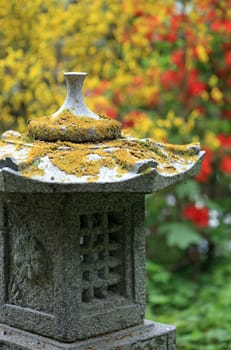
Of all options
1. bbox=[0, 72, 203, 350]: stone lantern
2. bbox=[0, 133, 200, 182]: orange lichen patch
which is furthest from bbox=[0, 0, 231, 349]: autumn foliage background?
bbox=[0, 133, 200, 182]: orange lichen patch

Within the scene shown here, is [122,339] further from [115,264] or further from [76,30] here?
[76,30]

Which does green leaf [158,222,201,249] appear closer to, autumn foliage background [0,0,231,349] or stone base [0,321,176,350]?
autumn foliage background [0,0,231,349]

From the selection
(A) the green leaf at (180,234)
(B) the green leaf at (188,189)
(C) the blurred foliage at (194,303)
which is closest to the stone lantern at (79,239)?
(C) the blurred foliage at (194,303)

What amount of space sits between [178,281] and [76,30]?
8.24ft

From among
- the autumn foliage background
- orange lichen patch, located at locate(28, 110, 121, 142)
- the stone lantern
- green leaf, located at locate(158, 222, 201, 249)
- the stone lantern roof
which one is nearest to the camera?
the stone lantern roof

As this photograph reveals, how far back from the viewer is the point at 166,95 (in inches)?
334

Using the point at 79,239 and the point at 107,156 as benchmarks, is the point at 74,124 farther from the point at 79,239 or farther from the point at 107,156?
the point at 79,239

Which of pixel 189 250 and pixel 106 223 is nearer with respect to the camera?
pixel 106 223

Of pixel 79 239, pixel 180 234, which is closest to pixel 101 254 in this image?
pixel 79 239

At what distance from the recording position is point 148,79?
8289 mm

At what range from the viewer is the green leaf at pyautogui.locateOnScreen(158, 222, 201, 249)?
7.70 metres

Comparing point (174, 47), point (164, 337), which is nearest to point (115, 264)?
point (164, 337)

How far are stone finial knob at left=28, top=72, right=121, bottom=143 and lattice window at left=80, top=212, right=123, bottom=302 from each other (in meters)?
0.36

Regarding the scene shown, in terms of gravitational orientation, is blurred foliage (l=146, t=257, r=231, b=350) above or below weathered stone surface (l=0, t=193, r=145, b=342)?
below
